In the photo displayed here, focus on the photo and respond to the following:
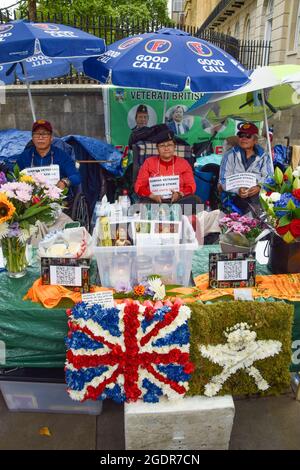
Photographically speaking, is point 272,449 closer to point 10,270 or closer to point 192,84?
point 10,270

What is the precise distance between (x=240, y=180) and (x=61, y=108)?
17.6 feet

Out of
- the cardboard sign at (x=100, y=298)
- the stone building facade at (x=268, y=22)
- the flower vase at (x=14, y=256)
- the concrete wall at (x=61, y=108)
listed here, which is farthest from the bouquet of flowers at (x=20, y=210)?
the stone building facade at (x=268, y=22)

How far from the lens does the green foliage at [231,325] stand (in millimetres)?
2121

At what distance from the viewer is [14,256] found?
252 cm

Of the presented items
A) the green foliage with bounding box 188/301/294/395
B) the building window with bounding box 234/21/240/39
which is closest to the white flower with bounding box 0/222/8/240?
the green foliage with bounding box 188/301/294/395

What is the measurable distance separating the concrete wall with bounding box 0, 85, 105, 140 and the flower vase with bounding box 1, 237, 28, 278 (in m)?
6.00

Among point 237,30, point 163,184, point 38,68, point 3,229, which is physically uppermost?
point 38,68

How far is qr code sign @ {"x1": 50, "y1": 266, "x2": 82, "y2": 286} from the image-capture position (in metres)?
2.29

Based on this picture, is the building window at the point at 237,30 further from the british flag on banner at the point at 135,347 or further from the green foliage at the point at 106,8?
the british flag on banner at the point at 135,347

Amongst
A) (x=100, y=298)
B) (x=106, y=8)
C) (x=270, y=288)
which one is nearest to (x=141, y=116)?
(x=270, y=288)

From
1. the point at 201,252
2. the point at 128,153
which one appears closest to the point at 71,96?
the point at 128,153

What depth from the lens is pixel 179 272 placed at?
237cm

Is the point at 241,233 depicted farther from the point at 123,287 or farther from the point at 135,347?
the point at 135,347

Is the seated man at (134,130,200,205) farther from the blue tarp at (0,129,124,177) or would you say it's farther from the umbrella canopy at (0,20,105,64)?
the blue tarp at (0,129,124,177)
